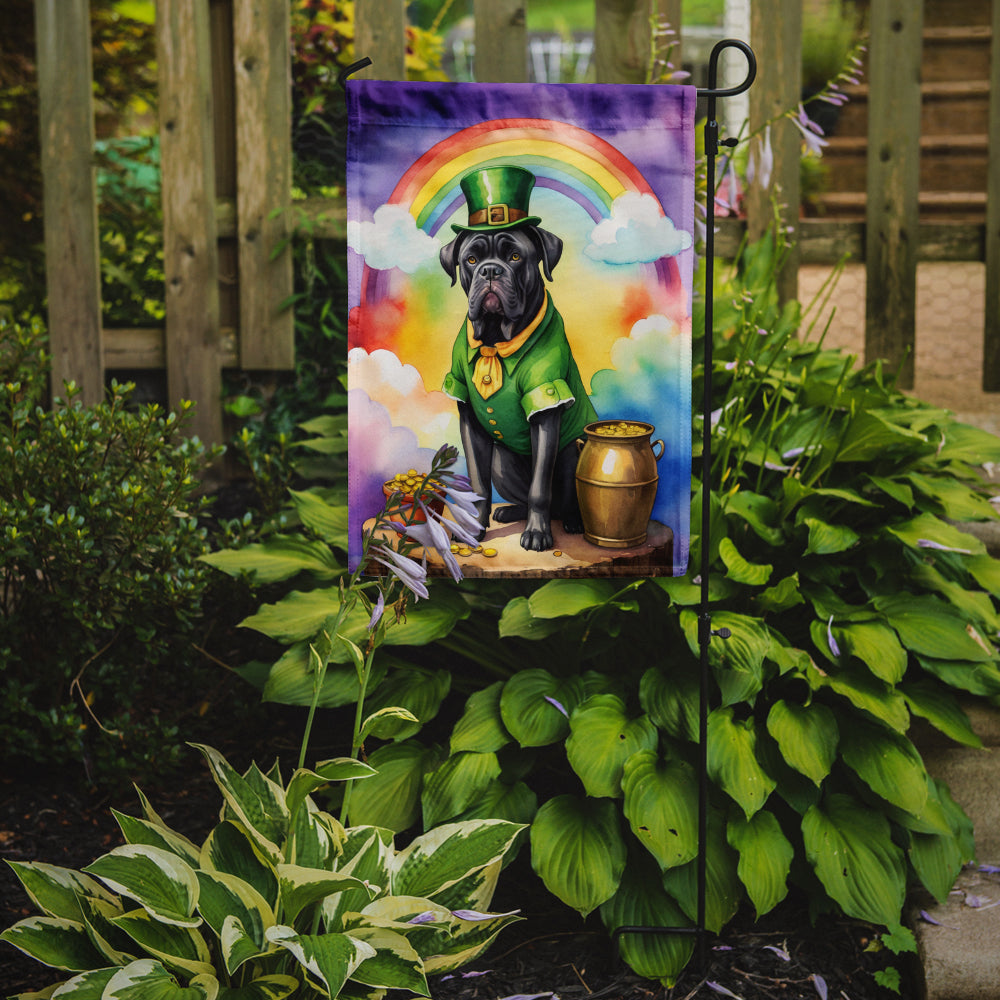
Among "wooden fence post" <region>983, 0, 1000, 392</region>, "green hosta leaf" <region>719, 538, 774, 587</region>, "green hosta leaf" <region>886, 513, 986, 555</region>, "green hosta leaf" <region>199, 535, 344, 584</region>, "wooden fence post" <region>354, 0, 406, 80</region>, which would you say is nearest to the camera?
"green hosta leaf" <region>719, 538, 774, 587</region>

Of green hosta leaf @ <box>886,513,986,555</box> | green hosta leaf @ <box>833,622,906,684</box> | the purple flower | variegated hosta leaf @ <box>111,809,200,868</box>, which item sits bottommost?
variegated hosta leaf @ <box>111,809,200,868</box>

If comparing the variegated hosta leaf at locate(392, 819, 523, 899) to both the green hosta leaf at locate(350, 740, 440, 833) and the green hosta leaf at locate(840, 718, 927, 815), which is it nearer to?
the green hosta leaf at locate(350, 740, 440, 833)

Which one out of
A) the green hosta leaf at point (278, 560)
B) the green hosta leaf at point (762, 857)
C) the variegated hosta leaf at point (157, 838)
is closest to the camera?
the variegated hosta leaf at point (157, 838)

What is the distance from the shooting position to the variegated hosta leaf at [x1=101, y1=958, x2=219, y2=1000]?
147cm

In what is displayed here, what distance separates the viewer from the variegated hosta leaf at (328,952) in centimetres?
146

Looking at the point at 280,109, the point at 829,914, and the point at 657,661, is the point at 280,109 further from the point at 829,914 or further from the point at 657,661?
the point at 829,914

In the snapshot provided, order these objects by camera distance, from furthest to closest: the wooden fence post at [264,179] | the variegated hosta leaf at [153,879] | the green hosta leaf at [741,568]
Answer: the wooden fence post at [264,179], the green hosta leaf at [741,568], the variegated hosta leaf at [153,879]

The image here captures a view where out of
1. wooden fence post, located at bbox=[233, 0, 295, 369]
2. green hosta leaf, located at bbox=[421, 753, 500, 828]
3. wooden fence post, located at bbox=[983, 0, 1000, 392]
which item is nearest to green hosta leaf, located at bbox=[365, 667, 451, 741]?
green hosta leaf, located at bbox=[421, 753, 500, 828]

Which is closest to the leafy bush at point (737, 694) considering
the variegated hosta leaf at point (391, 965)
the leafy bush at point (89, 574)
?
the leafy bush at point (89, 574)

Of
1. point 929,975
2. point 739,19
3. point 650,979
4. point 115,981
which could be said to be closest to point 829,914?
point 929,975

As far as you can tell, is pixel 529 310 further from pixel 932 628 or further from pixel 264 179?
pixel 264 179

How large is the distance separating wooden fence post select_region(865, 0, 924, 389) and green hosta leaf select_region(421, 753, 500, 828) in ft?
7.07

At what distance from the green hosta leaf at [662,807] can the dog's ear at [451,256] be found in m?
0.95

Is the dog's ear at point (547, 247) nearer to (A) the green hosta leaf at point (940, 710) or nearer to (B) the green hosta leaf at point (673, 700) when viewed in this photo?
(B) the green hosta leaf at point (673, 700)
